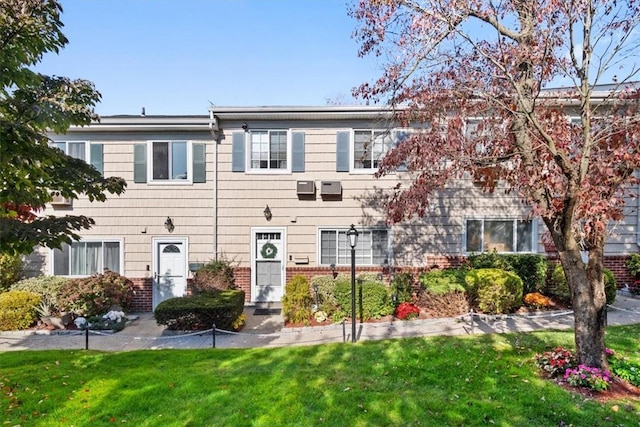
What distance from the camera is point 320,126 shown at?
36.1 ft

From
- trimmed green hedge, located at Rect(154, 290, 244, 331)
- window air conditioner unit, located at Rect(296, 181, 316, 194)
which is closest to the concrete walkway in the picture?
trimmed green hedge, located at Rect(154, 290, 244, 331)

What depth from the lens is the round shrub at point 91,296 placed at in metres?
9.19

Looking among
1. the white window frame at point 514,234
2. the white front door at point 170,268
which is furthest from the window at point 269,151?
the white window frame at point 514,234

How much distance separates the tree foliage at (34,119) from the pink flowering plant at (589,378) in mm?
7367

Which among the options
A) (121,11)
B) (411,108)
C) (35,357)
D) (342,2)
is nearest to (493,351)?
(411,108)

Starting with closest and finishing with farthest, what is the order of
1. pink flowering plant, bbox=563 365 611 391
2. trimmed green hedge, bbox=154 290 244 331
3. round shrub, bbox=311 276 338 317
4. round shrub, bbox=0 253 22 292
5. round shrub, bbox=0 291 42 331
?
1. pink flowering plant, bbox=563 365 611 391
2. trimmed green hedge, bbox=154 290 244 331
3. round shrub, bbox=0 291 42 331
4. round shrub, bbox=311 276 338 317
5. round shrub, bbox=0 253 22 292

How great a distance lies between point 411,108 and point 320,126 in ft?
14.5

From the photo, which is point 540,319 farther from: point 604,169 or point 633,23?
point 633,23

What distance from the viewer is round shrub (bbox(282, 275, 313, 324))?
356 inches

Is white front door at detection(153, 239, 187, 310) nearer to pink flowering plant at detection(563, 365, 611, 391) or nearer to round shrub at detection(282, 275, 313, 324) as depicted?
round shrub at detection(282, 275, 313, 324)

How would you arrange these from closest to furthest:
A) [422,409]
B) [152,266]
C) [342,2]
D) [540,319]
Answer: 1. [422,409]
2. [342,2]
3. [540,319]
4. [152,266]

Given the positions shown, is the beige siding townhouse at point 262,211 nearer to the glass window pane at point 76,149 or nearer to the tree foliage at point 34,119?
the glass window pane at point 76,149

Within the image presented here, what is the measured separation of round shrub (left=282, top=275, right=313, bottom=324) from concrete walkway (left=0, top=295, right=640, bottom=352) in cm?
42

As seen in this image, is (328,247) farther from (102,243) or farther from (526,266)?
(102,243)
